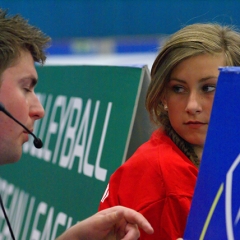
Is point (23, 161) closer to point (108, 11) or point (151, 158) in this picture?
point (151, 158)

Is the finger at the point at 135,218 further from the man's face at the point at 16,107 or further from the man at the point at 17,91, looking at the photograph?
the man's face at the point at 16,107

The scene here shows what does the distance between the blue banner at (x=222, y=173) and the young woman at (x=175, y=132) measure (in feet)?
1.01

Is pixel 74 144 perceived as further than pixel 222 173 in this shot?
Yes

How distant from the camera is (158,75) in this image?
5.94 feet

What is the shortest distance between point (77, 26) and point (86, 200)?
3.71 metres

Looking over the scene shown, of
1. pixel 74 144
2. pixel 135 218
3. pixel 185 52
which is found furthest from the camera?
pixel 74 144

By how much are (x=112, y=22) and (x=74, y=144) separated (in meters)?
3.19

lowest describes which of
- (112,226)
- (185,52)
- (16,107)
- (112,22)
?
(112,226)

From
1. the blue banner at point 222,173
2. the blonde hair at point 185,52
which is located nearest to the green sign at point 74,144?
the blonde hair at point 185,52

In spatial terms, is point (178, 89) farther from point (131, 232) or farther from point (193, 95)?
point (131, 232)

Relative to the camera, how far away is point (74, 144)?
262 cm

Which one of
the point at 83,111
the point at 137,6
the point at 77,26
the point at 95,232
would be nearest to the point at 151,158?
the point at 95,232

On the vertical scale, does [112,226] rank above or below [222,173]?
below

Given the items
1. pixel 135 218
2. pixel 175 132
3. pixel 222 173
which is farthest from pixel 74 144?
pixel 222 173
